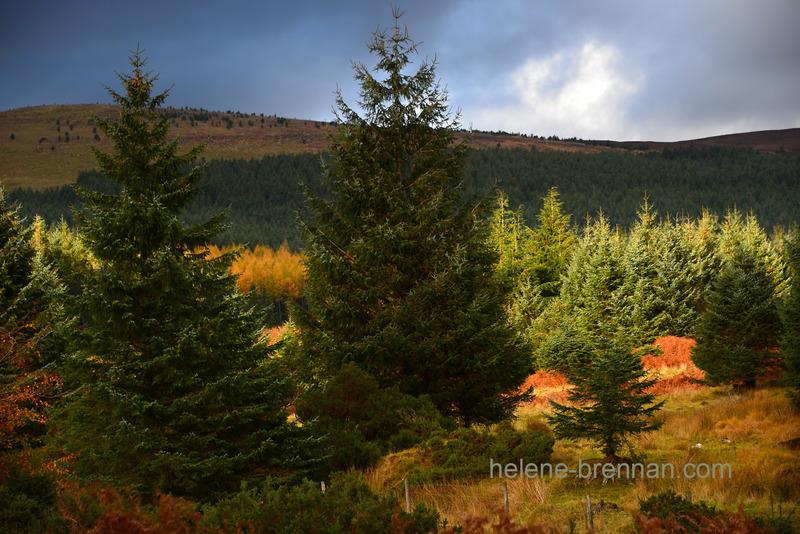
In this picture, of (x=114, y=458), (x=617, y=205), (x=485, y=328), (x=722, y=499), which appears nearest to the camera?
(x=722, y=499)

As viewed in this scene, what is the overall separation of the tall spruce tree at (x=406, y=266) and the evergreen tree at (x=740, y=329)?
34.4 feet

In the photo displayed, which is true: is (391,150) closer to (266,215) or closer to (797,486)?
(797,486)

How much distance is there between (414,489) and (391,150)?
9.57 m

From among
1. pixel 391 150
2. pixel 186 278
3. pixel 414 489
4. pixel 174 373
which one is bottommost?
pixel 414 489

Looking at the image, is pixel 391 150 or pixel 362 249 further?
pixel 391 150

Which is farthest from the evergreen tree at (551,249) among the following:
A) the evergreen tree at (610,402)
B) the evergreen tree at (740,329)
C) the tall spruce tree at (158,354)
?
the tall spruce tree at (158,354)

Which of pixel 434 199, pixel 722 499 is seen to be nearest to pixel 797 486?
pixel 722 499

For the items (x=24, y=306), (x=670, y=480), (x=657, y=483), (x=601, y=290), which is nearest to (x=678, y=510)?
(x=657, y=483)

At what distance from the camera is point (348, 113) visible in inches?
568

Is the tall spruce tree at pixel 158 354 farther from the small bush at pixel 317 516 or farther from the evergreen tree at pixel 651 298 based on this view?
the evergreen tree at pixel 651 298

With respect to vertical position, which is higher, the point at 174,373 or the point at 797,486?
the point at 174,373

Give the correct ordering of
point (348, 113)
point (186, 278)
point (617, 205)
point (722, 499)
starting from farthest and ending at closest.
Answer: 1. point (617, 205)
2. point (348, 113)
3. point (186, 278)
4. point (722, 499)

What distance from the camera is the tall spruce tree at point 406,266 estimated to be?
12578 mm

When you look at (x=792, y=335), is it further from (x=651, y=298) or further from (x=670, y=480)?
(x=651, y=298)
